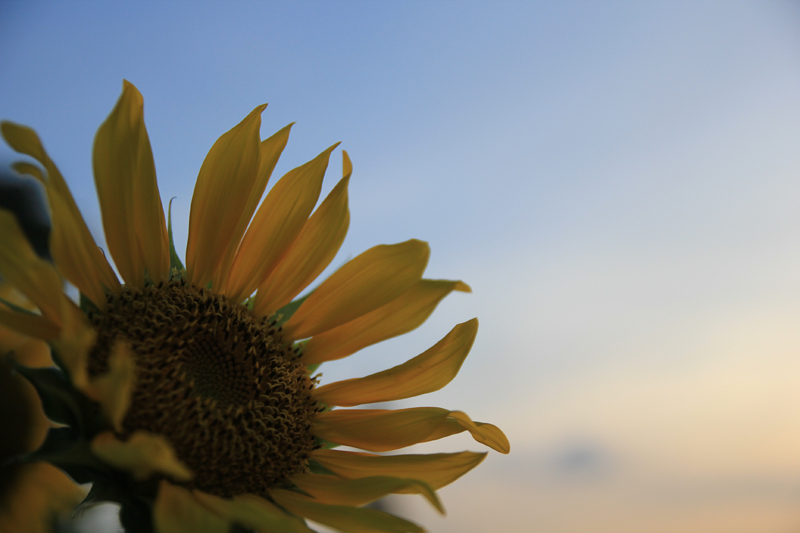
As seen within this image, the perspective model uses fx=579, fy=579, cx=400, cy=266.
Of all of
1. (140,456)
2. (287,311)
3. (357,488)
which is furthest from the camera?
(287,311)

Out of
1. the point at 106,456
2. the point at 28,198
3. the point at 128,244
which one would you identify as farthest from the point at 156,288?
the point at 28,198

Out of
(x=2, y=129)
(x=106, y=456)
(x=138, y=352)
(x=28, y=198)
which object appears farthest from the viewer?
(x=28, y=198)

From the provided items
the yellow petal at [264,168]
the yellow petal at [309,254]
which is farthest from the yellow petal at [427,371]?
the yellow petal at [264,168]

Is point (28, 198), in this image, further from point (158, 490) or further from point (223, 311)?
point (158, 490)

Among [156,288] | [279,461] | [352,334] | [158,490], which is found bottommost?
[158,490]

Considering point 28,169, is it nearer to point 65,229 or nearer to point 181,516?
point 65,229

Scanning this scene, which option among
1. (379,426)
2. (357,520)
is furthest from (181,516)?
(379,426)

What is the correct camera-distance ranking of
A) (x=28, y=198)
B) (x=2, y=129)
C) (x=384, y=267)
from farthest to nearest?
(x=28, y=198), (x=384, y=267), (x=2, y=129)
